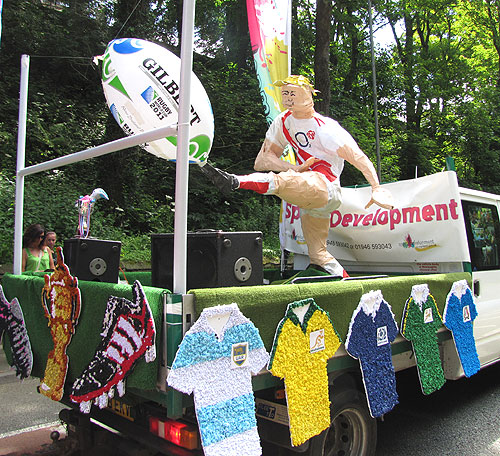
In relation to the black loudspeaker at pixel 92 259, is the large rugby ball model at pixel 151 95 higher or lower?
higher

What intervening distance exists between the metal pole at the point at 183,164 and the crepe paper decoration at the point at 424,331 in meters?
1.58

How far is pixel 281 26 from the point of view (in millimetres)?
5535

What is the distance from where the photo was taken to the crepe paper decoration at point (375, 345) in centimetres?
254

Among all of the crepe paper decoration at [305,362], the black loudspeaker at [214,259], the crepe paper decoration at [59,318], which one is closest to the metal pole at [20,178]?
the crepe paper decoration at [59,318]

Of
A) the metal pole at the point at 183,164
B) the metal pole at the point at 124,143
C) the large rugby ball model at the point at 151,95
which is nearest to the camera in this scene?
the metal pole at the point at 183,164

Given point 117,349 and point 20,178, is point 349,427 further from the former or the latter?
point 20,178

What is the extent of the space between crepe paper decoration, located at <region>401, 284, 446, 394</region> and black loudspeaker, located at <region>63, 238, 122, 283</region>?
202cm

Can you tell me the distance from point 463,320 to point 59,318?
2752mm

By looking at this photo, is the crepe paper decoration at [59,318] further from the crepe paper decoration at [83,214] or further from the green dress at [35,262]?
the green dress at [35,262]

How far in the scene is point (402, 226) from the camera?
4.24 m

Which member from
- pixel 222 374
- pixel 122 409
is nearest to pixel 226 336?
pixel 222 374

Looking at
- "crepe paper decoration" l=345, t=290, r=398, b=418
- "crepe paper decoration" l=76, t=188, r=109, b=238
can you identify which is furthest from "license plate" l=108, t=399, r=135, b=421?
"crepe paper decoration" l=76, t=188, r=109, b=238

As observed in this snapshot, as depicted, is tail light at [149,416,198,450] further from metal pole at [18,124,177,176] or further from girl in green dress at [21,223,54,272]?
girl in green dress at [21,223,54,272]

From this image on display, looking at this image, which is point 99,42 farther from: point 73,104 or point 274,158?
point 274,158
